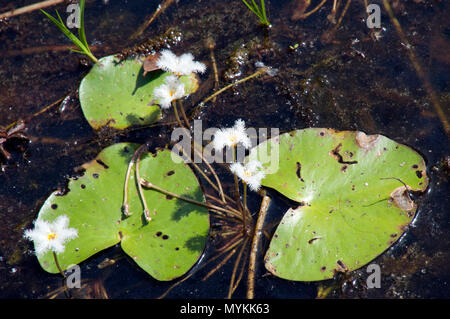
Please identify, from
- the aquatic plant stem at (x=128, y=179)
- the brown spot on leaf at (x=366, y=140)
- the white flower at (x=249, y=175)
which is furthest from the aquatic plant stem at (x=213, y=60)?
the brown spot on leaf at (x=366, y=140)

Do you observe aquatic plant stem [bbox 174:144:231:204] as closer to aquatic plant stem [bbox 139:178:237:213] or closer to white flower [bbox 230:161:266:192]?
aquatic plant stem [bbox 139:178:237:213]

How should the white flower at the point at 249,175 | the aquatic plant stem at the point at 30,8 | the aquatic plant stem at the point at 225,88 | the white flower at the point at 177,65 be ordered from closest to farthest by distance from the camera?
the white flower at the point at 249,175, the white flower at the point at 177,65, the aquatic plant stem at the point at 225,88, the aquatic plant stem at the point at 30,8

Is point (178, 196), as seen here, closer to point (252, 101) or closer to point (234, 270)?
point (234, 270)

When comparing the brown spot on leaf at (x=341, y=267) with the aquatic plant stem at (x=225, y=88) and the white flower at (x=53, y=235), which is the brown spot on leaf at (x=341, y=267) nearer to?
the aquatic plant stem at (x=225, y=88)
